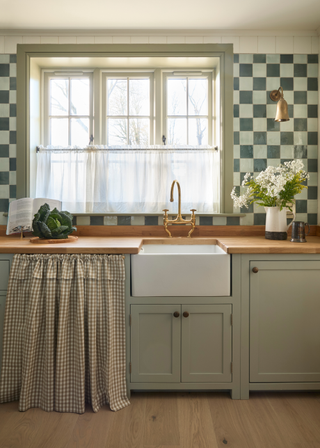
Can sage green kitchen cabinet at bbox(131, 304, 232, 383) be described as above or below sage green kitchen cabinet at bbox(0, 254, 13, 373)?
below

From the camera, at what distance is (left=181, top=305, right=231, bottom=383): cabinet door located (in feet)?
6.51

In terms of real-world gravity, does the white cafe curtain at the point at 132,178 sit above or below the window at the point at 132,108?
below

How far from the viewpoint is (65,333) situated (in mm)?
1888

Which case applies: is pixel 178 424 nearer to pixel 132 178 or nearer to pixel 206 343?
pixel 206 343

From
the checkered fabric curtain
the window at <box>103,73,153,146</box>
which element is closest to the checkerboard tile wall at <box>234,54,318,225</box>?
the window at <box>103,73,153,146</box>

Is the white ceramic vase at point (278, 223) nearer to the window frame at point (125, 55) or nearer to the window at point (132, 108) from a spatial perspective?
the window frame at point (125, 55)

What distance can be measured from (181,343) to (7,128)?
2116 millimetres

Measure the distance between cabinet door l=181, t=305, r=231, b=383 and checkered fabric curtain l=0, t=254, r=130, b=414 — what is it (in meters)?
0.39

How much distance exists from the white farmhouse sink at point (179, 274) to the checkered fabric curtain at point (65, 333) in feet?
0.40

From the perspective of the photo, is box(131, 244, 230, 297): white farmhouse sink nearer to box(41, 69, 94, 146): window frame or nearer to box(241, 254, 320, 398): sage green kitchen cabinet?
box(241, 254, 320, 398): sage green kitchen cabinet

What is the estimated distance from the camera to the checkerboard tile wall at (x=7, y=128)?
8.59 feet

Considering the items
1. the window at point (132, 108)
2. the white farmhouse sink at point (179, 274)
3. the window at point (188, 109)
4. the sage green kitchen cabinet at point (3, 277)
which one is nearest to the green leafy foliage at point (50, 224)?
the sage green kitchen cabinet at point (3, 277)

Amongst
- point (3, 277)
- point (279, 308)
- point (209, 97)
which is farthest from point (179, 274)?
point (209, 97)

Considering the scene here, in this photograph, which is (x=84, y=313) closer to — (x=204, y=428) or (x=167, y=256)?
(x=167, y=256)
